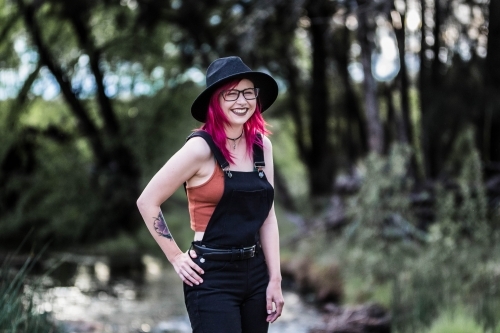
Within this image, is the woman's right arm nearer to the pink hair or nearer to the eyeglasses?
the pink hair

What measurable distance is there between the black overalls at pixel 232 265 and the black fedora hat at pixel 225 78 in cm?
14

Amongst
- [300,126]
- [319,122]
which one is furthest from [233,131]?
[300,126]

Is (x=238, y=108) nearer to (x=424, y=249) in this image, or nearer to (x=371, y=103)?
(x=424, y=249)

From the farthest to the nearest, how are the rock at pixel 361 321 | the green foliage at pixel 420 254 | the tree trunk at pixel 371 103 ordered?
1. the tree trunk at pixel 371 103
2. the rock at pixel 361 321
3. the green foliage at pixel 420 254

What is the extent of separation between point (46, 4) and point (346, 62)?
5334 mm

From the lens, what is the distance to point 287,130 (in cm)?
1762

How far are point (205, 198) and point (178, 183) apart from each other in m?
0.11

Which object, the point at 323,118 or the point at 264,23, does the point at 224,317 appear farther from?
the point at 323,118

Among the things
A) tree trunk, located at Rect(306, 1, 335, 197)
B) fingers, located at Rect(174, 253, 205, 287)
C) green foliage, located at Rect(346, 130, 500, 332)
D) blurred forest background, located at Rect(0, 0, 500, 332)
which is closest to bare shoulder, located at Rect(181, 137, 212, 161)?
fingers, located at Rect(174, 253, 205, 287)

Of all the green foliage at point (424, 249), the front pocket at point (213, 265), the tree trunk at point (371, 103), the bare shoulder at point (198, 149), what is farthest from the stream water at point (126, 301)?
the bare shoulder at point (198, 149)

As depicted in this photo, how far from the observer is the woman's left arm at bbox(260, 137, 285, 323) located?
8.99ft

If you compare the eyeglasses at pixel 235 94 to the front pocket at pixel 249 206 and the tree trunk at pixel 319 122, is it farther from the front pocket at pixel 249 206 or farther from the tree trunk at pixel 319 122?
the tree trunk at pixel 319 122

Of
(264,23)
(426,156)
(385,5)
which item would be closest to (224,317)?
(385,5)

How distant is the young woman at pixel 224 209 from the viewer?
2605 mm
